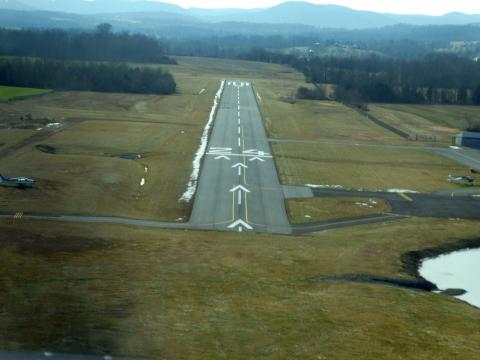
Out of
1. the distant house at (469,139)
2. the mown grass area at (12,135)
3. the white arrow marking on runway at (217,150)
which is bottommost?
the white arrow marking on runway at (217,150)

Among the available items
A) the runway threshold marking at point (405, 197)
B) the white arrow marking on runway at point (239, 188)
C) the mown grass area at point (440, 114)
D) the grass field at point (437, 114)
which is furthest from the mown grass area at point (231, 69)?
the runway threshold marking at point (405, 197)

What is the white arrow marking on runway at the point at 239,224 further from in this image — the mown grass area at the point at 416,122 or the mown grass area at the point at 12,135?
the mown grass area at the point at 416,122

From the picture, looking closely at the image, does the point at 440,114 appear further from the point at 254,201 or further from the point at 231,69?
the point at 231,69

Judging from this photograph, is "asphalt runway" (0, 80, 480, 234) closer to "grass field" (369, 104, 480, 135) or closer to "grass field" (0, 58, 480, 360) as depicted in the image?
"grass field" (0, 58, 480, 360)

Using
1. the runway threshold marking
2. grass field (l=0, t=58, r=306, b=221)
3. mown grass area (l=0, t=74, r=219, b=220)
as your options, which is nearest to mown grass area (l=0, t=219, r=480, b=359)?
grass field (l=0, t=58, r=306, b=221)

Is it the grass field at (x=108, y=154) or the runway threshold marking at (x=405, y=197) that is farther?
the runway threshold marking at (x=405, y=197)

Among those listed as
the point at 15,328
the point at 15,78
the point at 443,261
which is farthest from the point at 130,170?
the point at 15,78

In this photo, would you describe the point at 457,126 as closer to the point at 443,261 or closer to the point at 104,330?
the point at 443,261
